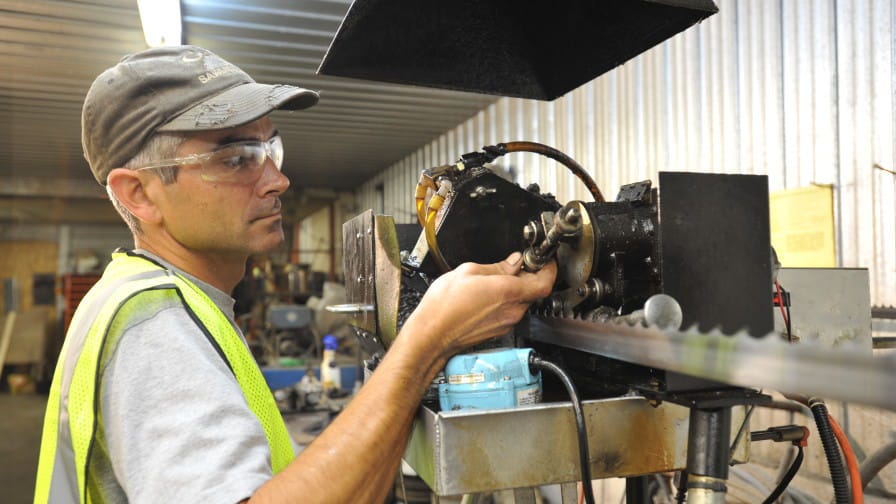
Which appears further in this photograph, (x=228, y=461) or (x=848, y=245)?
(x=848, y=245)

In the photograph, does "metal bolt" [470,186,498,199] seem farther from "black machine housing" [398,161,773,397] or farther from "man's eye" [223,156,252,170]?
"man's eye" [223,156,252,170]

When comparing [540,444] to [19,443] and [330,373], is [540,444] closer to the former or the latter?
[330,373]

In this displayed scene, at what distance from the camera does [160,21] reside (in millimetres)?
3488

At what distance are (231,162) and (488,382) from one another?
1.89 ft

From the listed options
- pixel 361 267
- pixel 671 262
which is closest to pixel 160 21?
pixel 361 267

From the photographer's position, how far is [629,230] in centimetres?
81

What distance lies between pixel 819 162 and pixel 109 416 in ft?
7.48

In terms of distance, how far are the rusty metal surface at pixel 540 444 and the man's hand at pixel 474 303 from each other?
11 centimetres

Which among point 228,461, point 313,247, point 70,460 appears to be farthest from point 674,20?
point 313,247

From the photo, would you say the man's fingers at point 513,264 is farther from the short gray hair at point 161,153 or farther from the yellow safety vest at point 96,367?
the short gray hair at point 161,153

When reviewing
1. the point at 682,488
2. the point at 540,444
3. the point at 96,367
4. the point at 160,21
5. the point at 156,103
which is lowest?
the point at 682,488

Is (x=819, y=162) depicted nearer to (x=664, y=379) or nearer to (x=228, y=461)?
(x=664, y=379)

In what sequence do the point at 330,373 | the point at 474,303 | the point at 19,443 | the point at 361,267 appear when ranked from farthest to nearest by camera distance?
the point at 19,443, the point at 330,373, the point at 361,267, the point at 474,303

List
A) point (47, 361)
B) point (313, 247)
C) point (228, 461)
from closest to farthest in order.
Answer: point (228, 461)
point (47, 361)
point (313, 247)
